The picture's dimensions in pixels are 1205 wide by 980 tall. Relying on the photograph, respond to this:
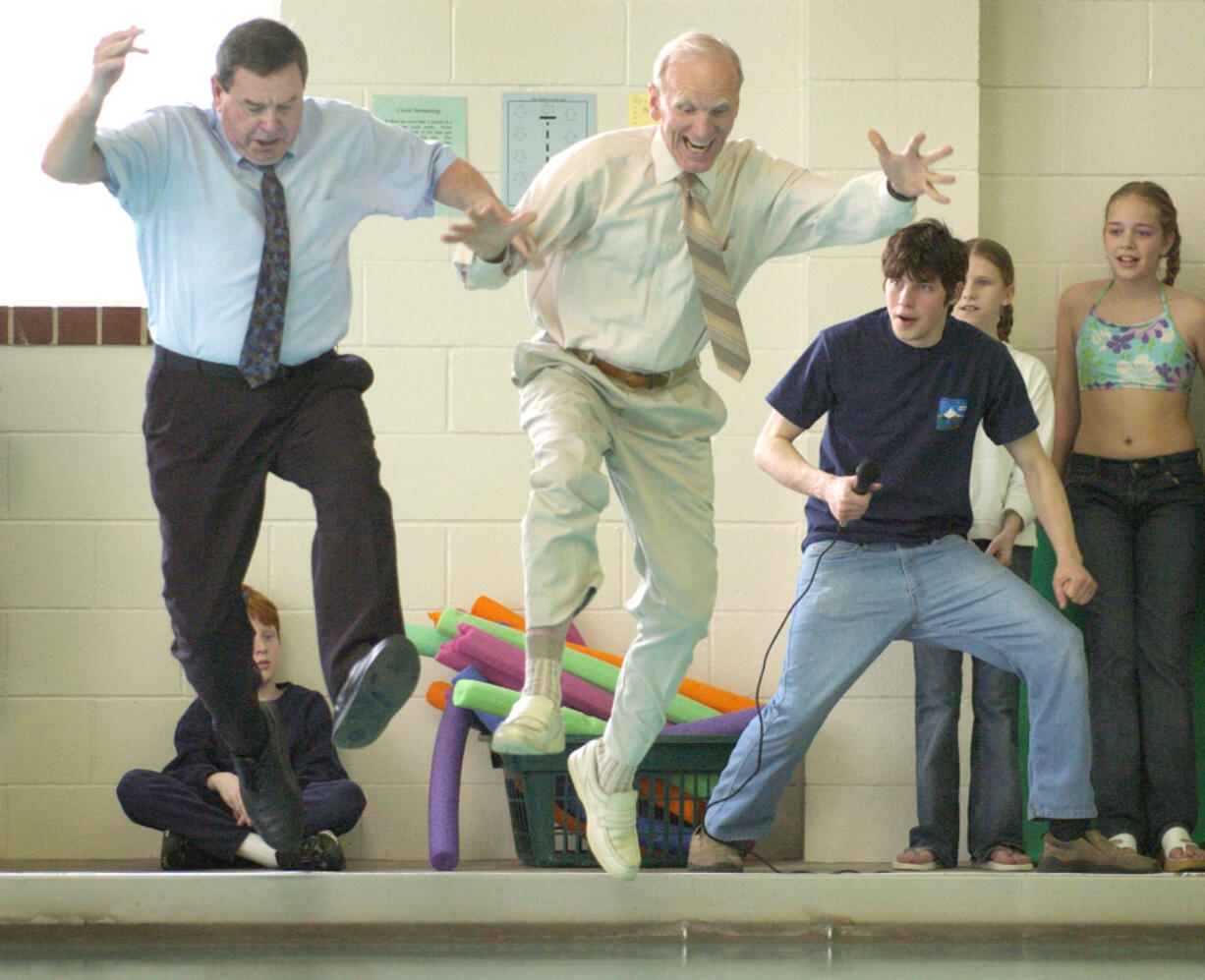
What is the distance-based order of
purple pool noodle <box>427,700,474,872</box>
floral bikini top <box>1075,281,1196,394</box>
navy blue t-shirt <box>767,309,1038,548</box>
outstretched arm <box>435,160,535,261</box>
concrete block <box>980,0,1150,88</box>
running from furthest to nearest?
concrete block <box>980,0,1150,88</box> < floral bikini top <box>1075,281,1196,394</box> < purple pool noodle <box>427,700,474,872</box> < navy blue t-shirt <box>767,309,1038,548</box> < outstretched arm <box>435,160,535,261</box>

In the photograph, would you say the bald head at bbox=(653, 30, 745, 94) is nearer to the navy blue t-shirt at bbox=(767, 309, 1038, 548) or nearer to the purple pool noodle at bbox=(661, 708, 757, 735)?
the navy blue t-shirt at bbox=(767, 309, 1038, 548)

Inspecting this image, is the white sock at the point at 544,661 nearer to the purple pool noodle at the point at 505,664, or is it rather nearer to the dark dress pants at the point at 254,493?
the dark dress pants at the point at 254,493

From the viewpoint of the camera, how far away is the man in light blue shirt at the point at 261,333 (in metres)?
2.68

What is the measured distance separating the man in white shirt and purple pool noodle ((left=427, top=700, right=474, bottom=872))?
2.93ft

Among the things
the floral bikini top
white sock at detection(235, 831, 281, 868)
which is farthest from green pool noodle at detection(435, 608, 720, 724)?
Result: the floral bikini top

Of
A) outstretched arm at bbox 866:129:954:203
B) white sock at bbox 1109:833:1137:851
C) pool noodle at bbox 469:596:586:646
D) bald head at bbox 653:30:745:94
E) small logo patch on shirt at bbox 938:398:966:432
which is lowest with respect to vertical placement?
white sock at bbox 1109:833:1137:851

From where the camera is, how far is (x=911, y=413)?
139 inches

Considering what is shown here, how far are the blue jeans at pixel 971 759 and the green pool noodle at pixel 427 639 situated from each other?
1309 millimetres

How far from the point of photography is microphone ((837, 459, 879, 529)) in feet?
10.2

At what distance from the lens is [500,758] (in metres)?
4.14

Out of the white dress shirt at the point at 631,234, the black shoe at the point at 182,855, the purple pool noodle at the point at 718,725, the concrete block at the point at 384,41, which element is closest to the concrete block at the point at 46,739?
the black shoe at the point at 182,855

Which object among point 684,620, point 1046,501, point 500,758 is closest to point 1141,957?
point 1046,501

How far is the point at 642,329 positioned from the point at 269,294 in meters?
0.69

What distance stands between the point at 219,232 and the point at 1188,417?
2909mm
